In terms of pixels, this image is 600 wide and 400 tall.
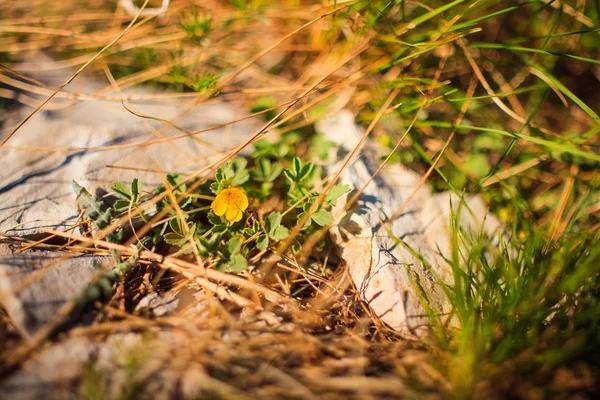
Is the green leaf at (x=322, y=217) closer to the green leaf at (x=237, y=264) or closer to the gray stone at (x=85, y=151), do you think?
the green leaf at (x=237, y=264)

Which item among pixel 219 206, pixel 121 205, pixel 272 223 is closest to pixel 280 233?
pixel 272 223

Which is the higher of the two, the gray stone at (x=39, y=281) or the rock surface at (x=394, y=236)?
the rock surface at (x=394, y=236)

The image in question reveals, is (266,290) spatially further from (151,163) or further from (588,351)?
(588,351)

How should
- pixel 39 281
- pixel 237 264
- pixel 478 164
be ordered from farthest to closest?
pixel 478 164 < pixel 237 264 < pixel 39 281

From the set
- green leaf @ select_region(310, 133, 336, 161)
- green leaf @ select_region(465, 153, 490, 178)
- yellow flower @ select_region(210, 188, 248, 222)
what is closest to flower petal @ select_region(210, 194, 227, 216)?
yellow flower @ select_region(210, 188, 248, 222)

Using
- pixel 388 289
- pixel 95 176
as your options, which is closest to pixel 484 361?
pixel 388 289

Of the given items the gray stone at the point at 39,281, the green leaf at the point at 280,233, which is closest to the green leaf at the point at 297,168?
the green leaf at the point at 280,233

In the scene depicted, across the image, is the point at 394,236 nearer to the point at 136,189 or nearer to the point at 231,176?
the point at 231,176
